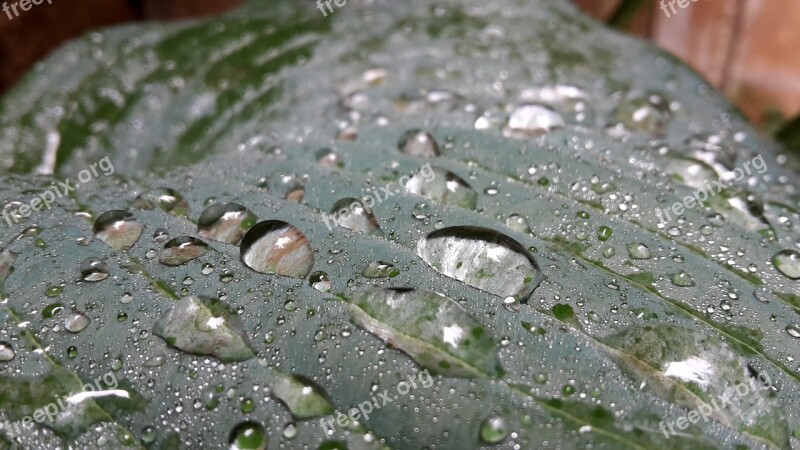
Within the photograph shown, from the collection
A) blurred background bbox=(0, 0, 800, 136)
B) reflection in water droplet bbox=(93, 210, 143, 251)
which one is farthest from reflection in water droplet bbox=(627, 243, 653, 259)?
blurred background bbox=(0, 0, 800, 136)

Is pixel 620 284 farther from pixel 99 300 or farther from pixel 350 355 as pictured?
pixel 99 300

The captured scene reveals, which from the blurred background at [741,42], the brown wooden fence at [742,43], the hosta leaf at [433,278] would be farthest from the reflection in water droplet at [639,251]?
the brown wooden fence at [742,43]

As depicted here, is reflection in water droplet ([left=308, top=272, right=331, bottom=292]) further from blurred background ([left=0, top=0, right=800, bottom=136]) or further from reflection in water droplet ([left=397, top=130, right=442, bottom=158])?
blurred background ([left=0, top=0, right=800, bottom=136])

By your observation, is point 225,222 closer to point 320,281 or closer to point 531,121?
point 320,281

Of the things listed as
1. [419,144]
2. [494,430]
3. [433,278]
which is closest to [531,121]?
[419,144]

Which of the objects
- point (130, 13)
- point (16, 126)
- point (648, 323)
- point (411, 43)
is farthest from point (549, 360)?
point (130, 13)

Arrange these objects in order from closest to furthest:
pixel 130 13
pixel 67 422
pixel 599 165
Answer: pixel 67 422
pixel 599 165
pixel 130 13

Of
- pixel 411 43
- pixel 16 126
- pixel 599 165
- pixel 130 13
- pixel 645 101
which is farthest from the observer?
pixel 130 13

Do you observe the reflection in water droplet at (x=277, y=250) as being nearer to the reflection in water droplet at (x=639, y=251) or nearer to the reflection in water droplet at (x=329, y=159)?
the reflection in water droplet at (x=329, y=159)
